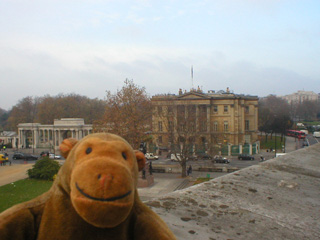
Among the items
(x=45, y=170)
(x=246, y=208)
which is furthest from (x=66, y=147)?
(x=45, y=170)

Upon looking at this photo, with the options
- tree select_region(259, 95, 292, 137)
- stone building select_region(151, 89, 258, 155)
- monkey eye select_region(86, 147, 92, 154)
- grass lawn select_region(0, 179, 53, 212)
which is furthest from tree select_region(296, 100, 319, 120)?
monkey eye select_region(86, 147, 92, 154)

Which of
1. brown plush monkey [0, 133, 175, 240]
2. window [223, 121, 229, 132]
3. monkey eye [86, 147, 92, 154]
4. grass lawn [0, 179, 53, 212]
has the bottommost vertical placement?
grass lawn [0, 179, 53, 212]

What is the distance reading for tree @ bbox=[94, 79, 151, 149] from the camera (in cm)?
2152

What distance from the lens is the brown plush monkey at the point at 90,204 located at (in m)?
1.52

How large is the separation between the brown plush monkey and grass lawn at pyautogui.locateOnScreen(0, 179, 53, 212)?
15.0 meters

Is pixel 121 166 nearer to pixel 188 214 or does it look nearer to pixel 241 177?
pixel 188 214

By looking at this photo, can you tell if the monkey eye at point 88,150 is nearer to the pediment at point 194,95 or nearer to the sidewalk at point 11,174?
the sidewalk at point 11,174

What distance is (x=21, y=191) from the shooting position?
719 inches

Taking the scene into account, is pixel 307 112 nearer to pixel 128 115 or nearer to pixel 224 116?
pixel 224 116

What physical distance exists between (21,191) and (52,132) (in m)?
35.1

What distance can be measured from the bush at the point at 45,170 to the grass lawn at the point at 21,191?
50 cm

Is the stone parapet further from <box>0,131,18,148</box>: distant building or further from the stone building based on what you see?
<box>0,131,18,148</box>: distant building

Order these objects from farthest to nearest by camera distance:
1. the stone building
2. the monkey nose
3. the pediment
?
the pediment < the stone building < the monkey nose

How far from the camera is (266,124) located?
52.6 metres
